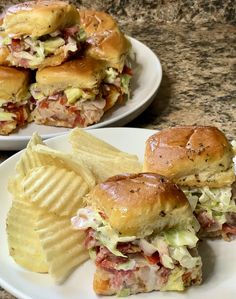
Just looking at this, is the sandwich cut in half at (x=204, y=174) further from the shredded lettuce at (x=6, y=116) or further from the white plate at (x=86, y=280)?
the shredded lettuce at (x=6, y=116)

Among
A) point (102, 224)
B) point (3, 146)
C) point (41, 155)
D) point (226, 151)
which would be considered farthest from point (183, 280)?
point (3, 146)

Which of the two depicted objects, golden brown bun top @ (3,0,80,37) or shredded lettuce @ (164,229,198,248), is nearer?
shredded lettuce @ (164,229,198,248)

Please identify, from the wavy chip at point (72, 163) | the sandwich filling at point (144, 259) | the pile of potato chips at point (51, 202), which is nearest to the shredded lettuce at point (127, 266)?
the sandwich filling at point (144, 259)

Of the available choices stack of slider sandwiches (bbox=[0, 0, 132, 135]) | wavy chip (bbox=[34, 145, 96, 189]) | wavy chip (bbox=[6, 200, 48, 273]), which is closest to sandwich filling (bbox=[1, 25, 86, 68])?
stack of slider sandwiches (bbox=[0, 0, 132, 135])

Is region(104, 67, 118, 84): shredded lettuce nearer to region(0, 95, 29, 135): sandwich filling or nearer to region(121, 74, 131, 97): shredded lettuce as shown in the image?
region(121, 74, 131, 97): shredded lettuce

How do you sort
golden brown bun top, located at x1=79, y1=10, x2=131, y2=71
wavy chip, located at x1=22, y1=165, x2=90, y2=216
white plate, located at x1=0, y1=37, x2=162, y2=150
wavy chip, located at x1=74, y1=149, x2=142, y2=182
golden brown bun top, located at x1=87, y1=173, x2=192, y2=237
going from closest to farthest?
golden brown bun top, located at x1=87, y1=173, x2=192, y2=237 < wavy chip, located at x1=22, y1=165, x2=90, y2=216 < wavy chip, located at x1=74, y1=149, x2=142, y2=182 < white plate, located at x1=0, y1=37, x2=162, y2=150 < golden brown bun top, located at x1=79, y1=10, x2=131, y2=71

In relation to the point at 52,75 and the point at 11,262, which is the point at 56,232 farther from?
the point at 52,75
